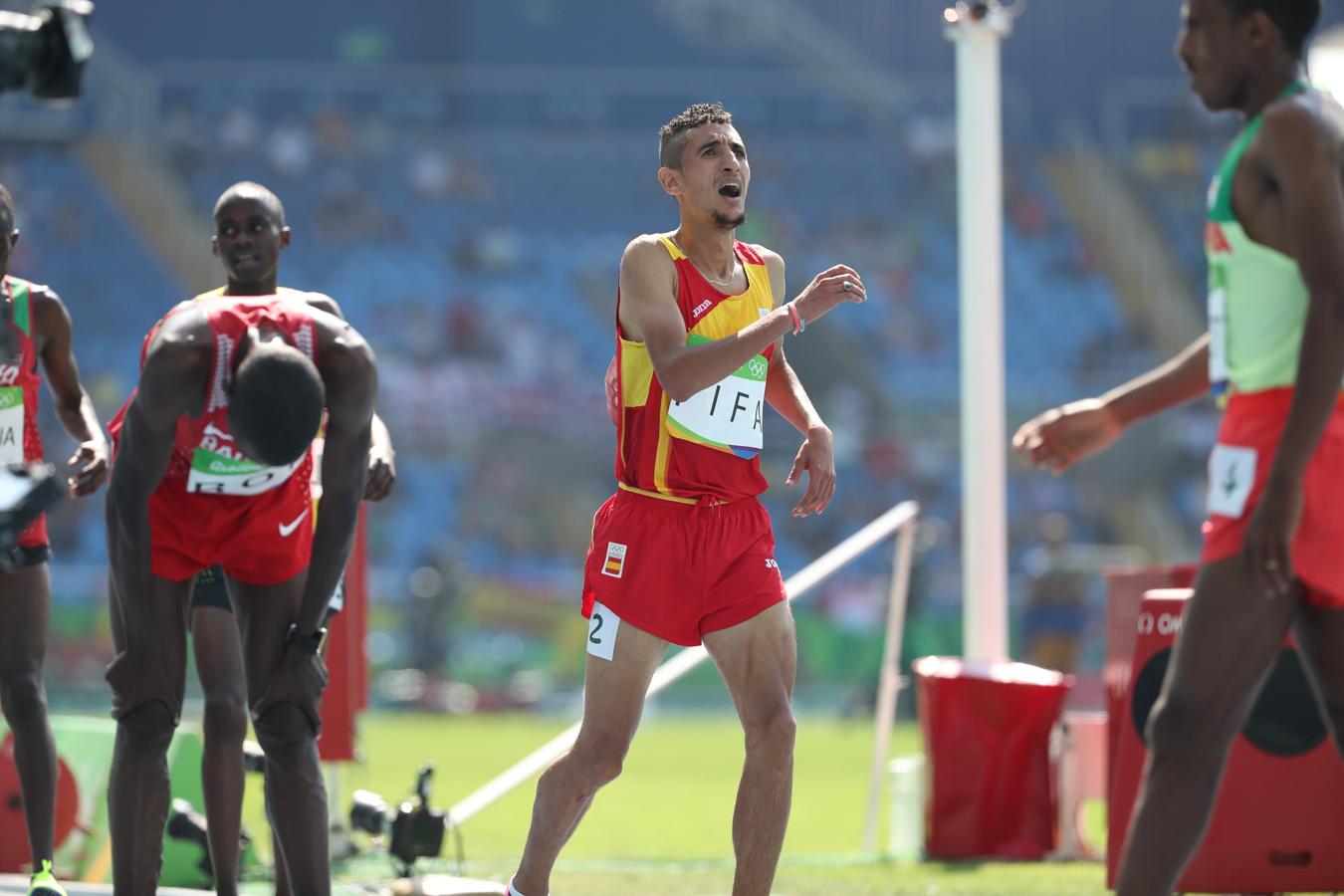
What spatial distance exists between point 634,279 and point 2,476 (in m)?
1.73

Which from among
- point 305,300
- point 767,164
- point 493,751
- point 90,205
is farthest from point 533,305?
point 305,300

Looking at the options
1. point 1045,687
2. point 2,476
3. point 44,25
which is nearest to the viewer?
point 2,476

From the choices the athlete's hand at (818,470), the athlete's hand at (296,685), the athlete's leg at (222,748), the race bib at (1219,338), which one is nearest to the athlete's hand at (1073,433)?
the race bib at (1219,338)

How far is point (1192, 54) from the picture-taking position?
3477mm

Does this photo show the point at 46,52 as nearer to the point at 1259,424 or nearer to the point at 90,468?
the point at 90,468

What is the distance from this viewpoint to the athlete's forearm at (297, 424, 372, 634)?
4133 millimetres

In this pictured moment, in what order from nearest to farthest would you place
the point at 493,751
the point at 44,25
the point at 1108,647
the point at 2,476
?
1. the point at 2,476
2. the point at 44,25
3. the point at 1108,647
4. the point at 493,751

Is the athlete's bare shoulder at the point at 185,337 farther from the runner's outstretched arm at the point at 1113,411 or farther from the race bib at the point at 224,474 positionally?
the runner's outstretched arm at the point at 1113,411

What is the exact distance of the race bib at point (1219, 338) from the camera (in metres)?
3.48

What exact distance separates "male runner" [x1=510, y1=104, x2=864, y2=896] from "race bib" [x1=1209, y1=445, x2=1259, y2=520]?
45.2 inches

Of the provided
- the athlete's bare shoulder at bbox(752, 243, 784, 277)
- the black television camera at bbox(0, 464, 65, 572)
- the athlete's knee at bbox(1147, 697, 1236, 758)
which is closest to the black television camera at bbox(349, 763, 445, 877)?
the athlete's bare shoulder at bbox(752, 243, 784, 277)

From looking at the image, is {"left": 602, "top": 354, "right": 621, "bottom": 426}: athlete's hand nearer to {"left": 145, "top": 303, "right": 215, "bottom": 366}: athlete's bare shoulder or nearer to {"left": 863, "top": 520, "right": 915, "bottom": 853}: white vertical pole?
{"left": 145, "top": 303, "right": 215, "bottom": 366}: athlete's bare shoulder

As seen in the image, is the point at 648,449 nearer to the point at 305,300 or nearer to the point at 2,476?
the point at 305,300

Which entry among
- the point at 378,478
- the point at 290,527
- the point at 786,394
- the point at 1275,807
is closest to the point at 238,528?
the point at 290,527
